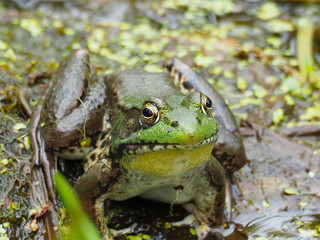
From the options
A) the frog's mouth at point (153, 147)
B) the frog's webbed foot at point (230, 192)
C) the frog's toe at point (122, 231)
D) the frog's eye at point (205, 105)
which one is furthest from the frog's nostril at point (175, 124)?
the frog's webbed foot at point (230, 192)

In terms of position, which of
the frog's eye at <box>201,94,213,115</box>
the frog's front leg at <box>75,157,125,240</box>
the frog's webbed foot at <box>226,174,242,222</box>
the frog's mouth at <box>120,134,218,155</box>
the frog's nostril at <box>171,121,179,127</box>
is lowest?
the frog's webbed foot at <box>226,174,242,222</box>

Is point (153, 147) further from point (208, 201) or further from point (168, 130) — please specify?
point (208, 201)

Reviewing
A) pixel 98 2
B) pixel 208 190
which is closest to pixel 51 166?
pixel 208 190

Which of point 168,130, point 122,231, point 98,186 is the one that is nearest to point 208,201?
point 122,231

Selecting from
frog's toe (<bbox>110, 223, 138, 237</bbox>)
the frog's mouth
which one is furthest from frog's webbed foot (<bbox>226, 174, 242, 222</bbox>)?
the frog's mouth

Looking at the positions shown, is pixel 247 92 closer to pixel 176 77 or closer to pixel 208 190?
pixel 176 77

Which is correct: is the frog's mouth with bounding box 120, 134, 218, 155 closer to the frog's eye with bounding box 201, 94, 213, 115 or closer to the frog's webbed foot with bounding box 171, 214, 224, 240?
the frog's eye with bounding box 201, 94, 213, 115
